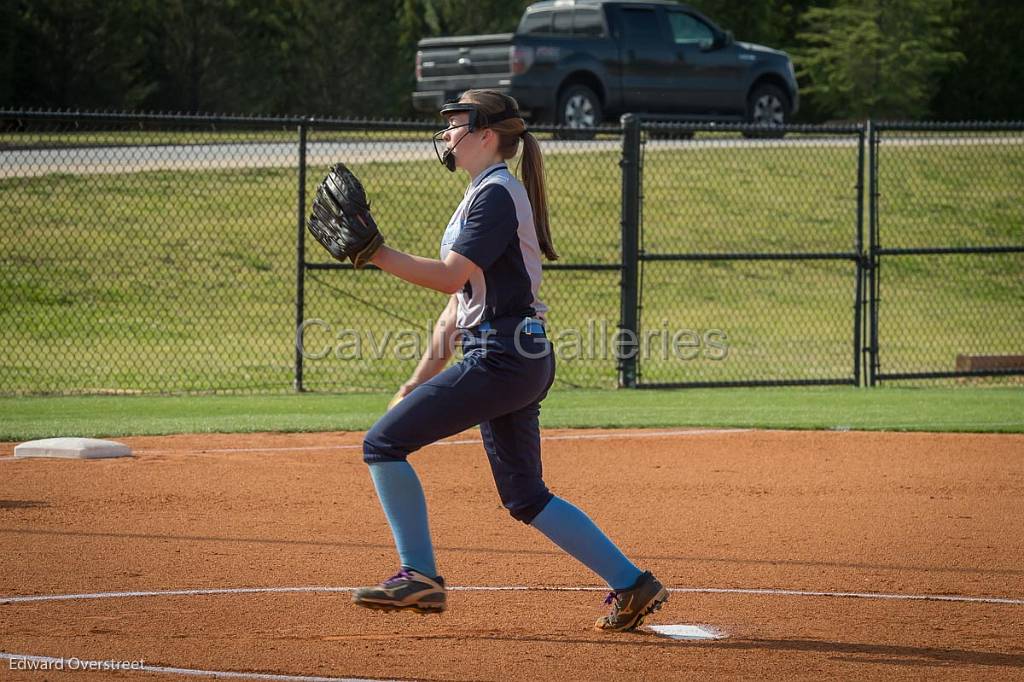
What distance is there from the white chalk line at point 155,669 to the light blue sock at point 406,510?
59 cm

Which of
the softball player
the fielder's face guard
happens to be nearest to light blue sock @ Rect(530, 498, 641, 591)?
the softball player

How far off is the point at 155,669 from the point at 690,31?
67.5 feet

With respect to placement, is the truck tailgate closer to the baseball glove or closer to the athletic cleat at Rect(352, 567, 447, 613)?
the baseball glove

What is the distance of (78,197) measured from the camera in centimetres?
1884

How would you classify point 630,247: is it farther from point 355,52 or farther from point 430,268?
point 355,52

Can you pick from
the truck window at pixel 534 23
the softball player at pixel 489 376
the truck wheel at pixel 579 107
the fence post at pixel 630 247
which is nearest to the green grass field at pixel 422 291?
the truck wheel at pixel 579 107

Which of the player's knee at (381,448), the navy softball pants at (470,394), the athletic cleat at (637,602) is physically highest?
the navy softball pants at (470,394)

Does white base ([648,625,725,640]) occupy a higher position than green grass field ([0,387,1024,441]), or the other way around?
white base ([648,625,725,640])

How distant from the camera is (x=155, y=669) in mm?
4742

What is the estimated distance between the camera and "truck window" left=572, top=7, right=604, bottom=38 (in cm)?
2336

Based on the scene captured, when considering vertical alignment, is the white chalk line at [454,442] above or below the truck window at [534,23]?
below

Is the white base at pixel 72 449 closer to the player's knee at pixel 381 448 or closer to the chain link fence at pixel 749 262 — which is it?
the player's knee at pixel 381 448

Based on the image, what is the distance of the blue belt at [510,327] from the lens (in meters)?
5.06

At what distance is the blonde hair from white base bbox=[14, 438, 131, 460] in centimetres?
516
